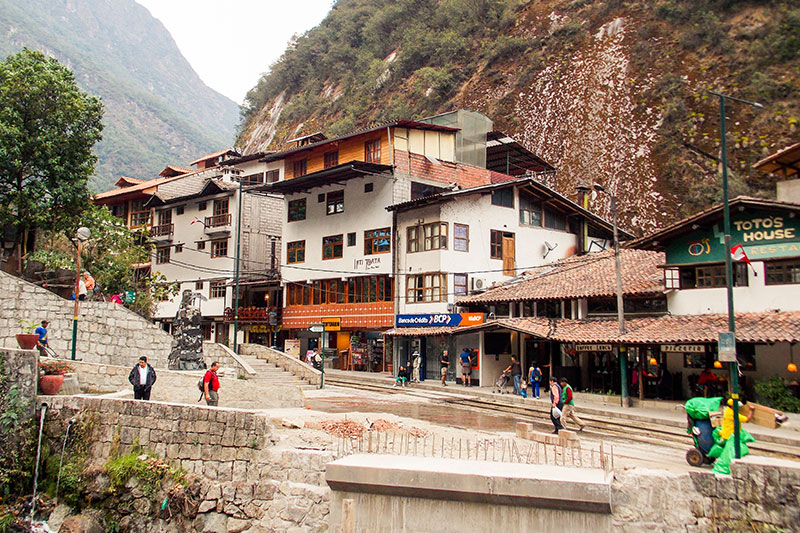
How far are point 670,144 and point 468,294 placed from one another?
23.4m

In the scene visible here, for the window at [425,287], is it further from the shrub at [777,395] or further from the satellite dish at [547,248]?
the shrub at [777,395]

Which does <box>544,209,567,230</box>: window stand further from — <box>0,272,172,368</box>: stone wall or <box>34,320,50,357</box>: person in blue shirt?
<box>34,320,50,357</box>: person in blue shirt

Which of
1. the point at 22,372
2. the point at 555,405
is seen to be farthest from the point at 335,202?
the point at 555,405

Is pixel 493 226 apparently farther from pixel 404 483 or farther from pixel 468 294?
pixel 404 483

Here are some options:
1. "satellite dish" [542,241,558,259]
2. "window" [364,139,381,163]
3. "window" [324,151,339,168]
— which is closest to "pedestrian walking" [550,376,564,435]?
"satellite dish" [542,241,558,259]

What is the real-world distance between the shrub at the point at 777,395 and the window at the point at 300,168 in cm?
3085

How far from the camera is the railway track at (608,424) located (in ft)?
55.2

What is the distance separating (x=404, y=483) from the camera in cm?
1105

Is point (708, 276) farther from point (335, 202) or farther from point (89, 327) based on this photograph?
point (89, 327)

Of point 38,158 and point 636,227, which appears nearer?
point 38,158

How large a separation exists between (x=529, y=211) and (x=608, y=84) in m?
22.6

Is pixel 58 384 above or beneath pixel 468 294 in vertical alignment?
beneath

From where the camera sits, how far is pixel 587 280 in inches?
1160

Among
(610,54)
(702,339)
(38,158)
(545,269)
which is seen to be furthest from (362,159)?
(610,54)
